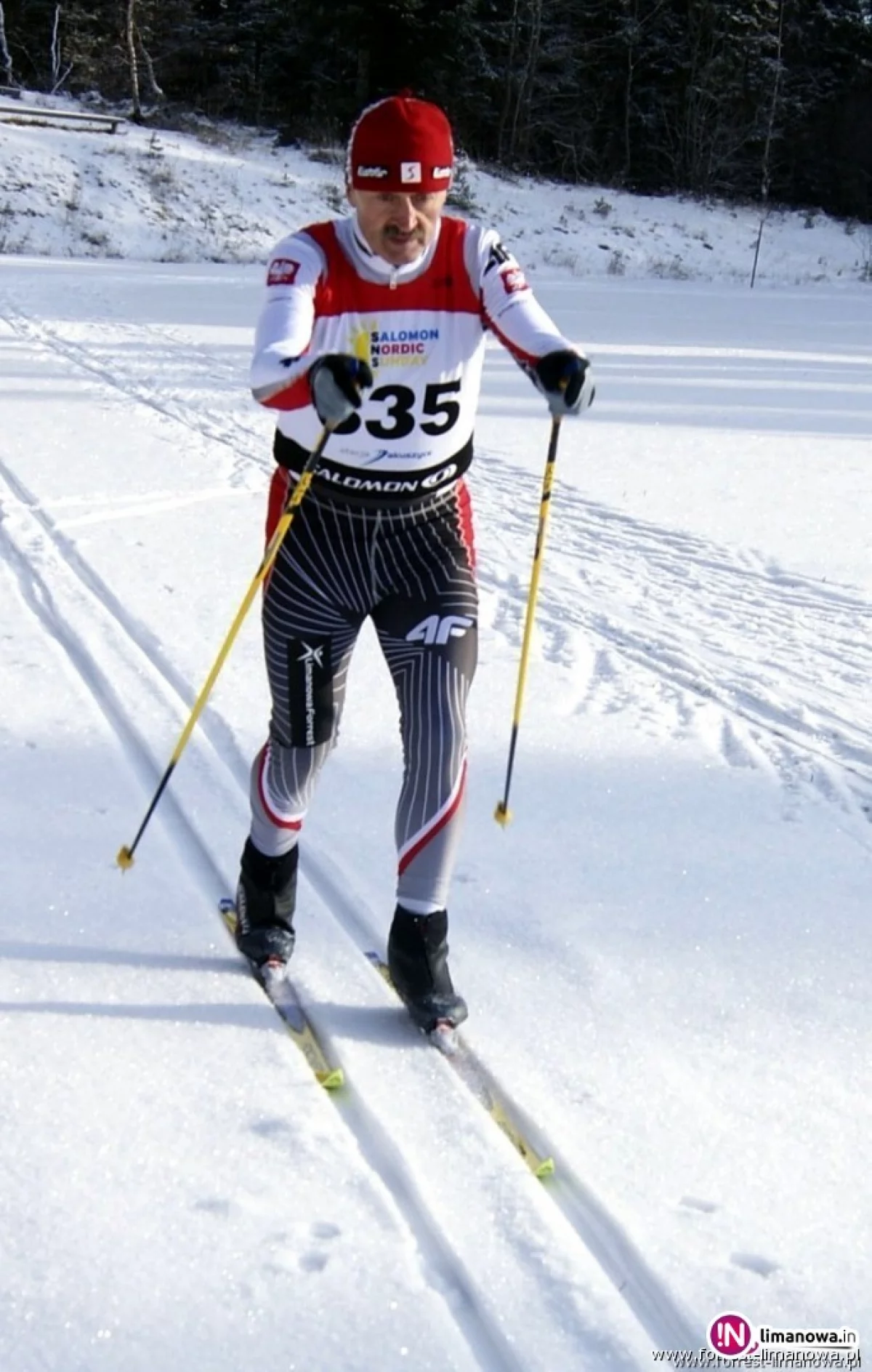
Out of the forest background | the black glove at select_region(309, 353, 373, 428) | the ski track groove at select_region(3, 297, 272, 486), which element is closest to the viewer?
the black glove at select_region(309, 353, 373, 428)

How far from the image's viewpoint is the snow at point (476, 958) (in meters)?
2.45

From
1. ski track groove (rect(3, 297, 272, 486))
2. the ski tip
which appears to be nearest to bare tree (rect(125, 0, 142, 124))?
ski track groove (rect(3, 297, 272, 486))

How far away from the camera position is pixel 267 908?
3451 mm

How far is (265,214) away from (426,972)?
2633 cm

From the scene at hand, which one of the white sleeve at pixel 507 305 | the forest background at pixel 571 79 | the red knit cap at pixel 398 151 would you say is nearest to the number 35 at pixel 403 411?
the white sleeve at pixel 507 305

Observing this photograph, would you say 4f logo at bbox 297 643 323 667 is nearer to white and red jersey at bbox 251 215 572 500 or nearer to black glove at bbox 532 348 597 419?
white and red jersey at bbox 251 215 572 500

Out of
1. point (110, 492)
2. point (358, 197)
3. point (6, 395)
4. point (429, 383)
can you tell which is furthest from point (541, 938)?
point (6, 395)

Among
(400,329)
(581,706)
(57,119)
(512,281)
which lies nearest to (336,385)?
(400,329)

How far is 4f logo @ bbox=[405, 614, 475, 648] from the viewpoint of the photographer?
3111mm

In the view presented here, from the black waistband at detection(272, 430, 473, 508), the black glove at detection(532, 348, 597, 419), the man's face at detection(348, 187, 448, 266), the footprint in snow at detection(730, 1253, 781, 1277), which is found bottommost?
the footprint in snow at detection(730, 1253, 781, 1277)

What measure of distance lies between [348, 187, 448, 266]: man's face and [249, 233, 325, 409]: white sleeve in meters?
0.13

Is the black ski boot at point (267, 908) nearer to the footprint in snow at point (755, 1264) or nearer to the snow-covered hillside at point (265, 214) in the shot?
the footprint in snow at point (755, 1264)

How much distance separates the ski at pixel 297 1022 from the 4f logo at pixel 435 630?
951 millimetres

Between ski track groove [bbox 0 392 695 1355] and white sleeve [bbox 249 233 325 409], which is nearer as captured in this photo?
ski track groove [bbox 0 392 695 1355]
